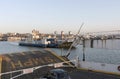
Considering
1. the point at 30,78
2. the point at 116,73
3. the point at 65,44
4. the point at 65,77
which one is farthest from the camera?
the point at 65,44

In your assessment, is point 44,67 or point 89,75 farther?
point 44,67

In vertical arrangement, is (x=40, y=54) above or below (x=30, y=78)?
above

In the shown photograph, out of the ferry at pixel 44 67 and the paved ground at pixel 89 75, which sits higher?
the ferry at pixel 44 67

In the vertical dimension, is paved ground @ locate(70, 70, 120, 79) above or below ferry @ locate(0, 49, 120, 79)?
below

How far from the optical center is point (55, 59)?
30.3m

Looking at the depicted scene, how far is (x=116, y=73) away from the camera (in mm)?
25953

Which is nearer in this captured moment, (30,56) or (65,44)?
(30,56)

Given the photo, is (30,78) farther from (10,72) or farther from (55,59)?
(55,59)

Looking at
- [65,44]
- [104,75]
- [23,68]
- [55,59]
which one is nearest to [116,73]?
[104,75]

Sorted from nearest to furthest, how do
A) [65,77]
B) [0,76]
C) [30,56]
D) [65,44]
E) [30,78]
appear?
[65,77], [0,76], [30,78], [30,56], [65,44]

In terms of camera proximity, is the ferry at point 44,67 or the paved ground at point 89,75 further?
the ferry at point 44,67

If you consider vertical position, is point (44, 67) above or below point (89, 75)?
above

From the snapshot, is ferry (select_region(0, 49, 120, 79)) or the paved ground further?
ferry (select_region(0, 49, 120, 79))

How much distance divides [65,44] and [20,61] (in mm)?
106585
